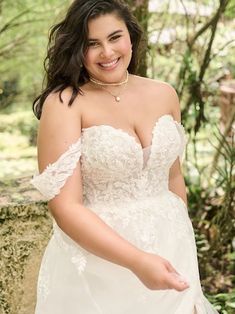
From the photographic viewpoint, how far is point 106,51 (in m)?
1.94

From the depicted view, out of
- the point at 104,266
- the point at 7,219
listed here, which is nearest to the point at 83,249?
the point at 104,266

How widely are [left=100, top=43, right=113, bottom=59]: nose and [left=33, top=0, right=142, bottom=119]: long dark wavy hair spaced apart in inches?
2.3

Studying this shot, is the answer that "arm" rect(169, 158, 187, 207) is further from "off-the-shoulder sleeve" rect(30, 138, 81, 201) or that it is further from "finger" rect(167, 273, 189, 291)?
"finger" rect(167, 273, 189, 291)

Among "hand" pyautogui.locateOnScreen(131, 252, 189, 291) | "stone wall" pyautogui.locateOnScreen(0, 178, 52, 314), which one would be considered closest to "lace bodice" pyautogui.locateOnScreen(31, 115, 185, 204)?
"hand" pyautogui.locateOnScreen(131, 252, 189, 291)

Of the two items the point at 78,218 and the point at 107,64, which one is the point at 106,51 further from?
the point at 78,218

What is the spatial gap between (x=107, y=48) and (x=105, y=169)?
1.25ft

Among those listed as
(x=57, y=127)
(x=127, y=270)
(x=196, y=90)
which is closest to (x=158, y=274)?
(x=127, y=270)

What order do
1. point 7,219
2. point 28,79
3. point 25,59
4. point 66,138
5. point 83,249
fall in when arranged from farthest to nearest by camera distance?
point 28,79, point 25,59, point 7,219, point 83,249, point 66,138

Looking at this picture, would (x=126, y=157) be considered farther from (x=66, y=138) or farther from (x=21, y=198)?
(x=21, y=198)

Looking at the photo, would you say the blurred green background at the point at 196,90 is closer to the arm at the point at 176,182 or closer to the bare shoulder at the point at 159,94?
the arm at the point at 176,182

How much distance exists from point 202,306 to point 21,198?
1.25m

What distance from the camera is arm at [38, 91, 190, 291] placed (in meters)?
1.67

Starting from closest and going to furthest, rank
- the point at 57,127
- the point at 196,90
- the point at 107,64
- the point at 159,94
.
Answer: the point at 57,127 → the point at 107,64 → the point at 159,94 → the point at 196,90

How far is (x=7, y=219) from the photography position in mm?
2996
